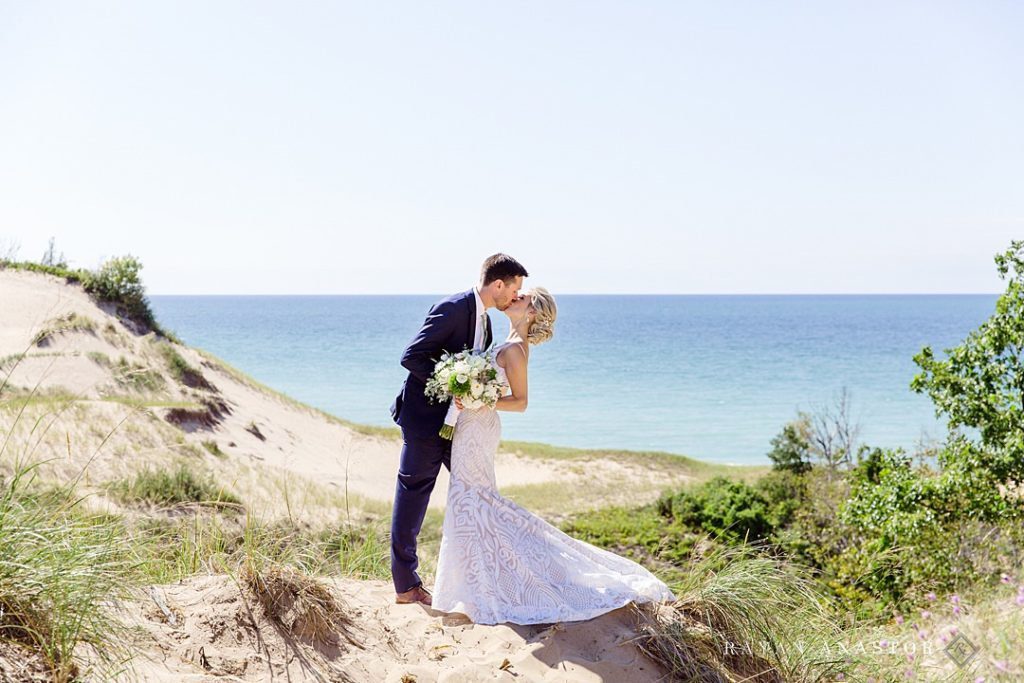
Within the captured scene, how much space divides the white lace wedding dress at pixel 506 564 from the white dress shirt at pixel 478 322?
0.41 meters

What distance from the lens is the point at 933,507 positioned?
878cm

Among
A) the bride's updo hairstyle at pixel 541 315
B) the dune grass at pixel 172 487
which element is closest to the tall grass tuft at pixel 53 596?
the bride's updo hairstyle at pixel 541 315

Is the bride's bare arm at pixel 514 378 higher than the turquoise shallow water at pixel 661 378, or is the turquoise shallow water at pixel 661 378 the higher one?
the bride's bare arm at pixel 514 378

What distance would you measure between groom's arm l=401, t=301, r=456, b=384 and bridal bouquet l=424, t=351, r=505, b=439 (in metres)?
0.14

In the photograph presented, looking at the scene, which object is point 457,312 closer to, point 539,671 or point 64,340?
point 539,671

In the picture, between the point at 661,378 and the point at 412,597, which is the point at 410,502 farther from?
the point at 661,378

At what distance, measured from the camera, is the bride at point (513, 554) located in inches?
212

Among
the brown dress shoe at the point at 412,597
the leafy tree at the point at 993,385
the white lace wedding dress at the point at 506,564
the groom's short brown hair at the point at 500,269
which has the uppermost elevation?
the groom's short brown hair at the point at 500,269

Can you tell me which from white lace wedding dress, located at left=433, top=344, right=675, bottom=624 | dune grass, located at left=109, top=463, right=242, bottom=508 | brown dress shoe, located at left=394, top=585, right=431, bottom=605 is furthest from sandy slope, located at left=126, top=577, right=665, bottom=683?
dune grass, located at left=109, top=463, right=242, bottom=508

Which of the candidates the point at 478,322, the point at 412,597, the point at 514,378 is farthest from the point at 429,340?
the point at 412,597

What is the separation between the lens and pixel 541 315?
574 centimetres

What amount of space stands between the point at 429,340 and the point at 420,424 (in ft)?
2.01

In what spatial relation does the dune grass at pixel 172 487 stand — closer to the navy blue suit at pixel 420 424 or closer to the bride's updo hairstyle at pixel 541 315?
the navy blue suit at pixel 420 424

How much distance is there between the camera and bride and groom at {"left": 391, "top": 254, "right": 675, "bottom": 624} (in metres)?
5.42
